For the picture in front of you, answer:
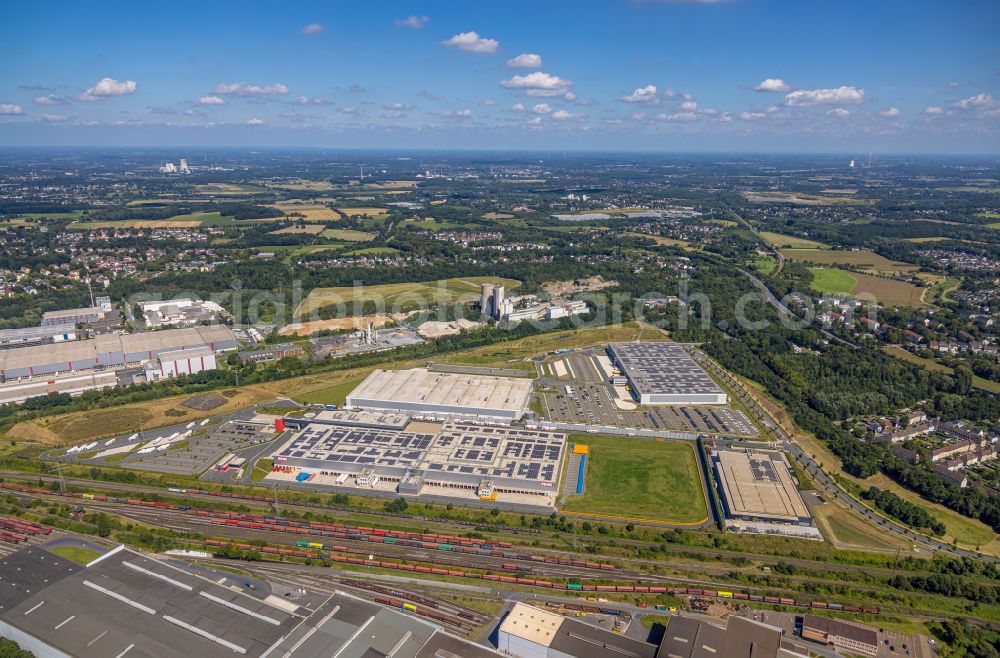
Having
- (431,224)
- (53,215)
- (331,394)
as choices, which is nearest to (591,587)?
(331,394)

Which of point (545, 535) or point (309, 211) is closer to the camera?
point (545, 535)

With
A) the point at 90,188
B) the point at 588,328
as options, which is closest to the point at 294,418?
the point at 588,328

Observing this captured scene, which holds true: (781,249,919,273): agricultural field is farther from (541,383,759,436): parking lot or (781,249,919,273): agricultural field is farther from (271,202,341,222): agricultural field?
(271,202,341,222): agricultural field

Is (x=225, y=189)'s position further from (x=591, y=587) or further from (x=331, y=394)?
(x=591, y=587)

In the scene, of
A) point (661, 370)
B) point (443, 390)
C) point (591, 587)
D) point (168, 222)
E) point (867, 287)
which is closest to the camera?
point (591, 587)

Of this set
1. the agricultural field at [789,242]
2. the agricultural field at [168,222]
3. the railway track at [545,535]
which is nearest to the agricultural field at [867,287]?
the agricultural field at [789,242]

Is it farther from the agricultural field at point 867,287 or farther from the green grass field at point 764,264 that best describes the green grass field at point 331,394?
the green grass field at point 764,264
